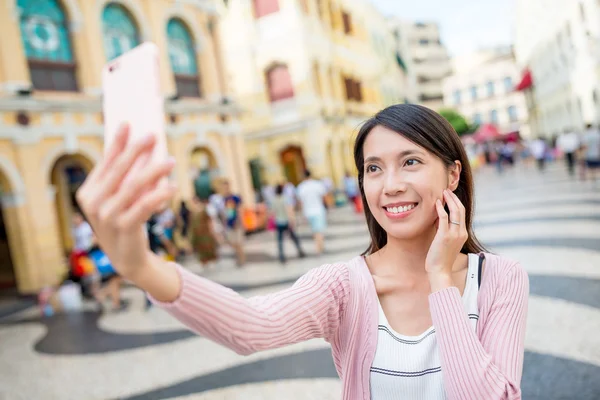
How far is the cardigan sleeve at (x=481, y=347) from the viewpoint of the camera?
51.2 inches

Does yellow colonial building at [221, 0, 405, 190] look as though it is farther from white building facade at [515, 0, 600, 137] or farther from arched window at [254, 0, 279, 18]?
white building facade at [515, 0, 600, 137]

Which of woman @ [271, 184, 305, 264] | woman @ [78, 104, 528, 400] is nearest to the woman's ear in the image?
woman @ [78, 104, 528, 400]

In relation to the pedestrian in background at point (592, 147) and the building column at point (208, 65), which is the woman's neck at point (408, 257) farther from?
the building column at point (208, 65)

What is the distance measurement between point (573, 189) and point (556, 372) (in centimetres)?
1108

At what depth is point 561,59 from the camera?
25781mm

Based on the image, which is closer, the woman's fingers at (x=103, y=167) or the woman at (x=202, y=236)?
the woman's fingers at (x=103, y=167)

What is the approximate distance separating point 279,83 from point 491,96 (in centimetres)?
4902

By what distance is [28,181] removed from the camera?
10.9 metres

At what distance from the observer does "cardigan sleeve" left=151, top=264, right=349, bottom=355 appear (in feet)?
3.45

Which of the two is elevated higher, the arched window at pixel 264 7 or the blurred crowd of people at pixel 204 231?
the arched window at pixel 264 7

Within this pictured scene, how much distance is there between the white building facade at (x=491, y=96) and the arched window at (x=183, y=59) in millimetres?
52001

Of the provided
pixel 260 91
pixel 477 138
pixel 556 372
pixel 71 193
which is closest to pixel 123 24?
pixel 71 193

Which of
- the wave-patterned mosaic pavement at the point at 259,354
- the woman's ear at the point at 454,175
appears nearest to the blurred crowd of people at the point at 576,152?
the wave-patterned mosaic pavement at the point at 259,354

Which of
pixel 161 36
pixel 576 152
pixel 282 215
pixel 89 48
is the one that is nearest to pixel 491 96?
pixel 576 152
